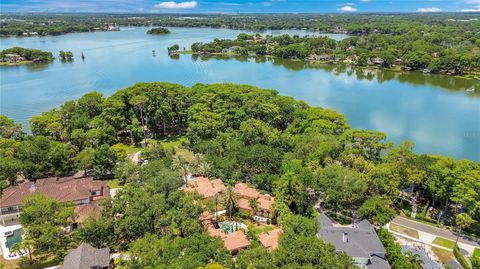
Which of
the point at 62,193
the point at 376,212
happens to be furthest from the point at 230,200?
the point at 62,193

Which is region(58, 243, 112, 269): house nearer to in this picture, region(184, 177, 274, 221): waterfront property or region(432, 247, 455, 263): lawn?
region(184, 177, 274, 221): waterfront property

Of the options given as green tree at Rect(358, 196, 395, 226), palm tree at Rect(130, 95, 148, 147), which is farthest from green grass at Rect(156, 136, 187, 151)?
green tree at Rect(358, 196, 395, 226)

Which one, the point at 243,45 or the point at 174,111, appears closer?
the point at 174,111

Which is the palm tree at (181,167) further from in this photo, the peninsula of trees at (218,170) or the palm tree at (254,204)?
the palm tree at (254,204)

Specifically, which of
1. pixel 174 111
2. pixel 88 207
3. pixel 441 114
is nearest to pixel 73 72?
pixel 174 111

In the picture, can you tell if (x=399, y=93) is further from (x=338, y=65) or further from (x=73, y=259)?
(x=73, y=259)

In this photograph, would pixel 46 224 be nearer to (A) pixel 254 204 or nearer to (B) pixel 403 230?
(A) pixel 254 204

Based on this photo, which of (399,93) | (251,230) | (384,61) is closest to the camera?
(251,230)

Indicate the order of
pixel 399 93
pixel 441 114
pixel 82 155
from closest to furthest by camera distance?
pixel 82 155, pixel 441 114, pixel 399 93
